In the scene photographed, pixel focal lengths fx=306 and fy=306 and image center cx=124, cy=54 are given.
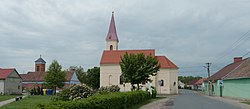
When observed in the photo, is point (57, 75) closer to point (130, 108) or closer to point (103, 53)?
point (103, 53)

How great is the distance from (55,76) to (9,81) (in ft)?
30.0

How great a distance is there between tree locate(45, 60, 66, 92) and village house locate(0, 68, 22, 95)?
675 centimetres

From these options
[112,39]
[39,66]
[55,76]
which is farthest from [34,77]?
[55,76]

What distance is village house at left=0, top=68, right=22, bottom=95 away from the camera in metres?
59.8

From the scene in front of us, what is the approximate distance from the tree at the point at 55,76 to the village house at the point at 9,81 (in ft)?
22.1

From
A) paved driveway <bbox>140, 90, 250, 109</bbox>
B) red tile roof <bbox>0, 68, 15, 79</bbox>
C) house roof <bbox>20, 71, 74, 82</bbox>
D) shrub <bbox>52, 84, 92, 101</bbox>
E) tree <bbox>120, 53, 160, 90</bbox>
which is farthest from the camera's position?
house roof <bbox>20, 71, 74, 82</bbox>

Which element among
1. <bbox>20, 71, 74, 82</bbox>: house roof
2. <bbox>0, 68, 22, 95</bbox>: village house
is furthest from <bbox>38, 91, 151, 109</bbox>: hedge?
<bbox>20, 71, 74, 82</bbox>: house roof

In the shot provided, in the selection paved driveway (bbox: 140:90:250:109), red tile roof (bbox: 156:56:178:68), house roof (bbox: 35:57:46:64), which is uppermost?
house roof (bbox: 35:57:46:64)

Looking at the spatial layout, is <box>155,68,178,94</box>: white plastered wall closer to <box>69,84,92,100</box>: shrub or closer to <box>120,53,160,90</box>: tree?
<box>120,53,160,90</box>: tree

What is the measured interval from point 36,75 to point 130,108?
74.5 metres

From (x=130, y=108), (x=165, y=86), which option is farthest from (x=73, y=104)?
(x=165, y=86)

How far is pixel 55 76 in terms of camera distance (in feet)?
204

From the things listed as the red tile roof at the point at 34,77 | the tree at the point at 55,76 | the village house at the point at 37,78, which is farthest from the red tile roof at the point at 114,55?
the red tile roof at the point at 34,77

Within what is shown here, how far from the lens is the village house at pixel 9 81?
59.8m
